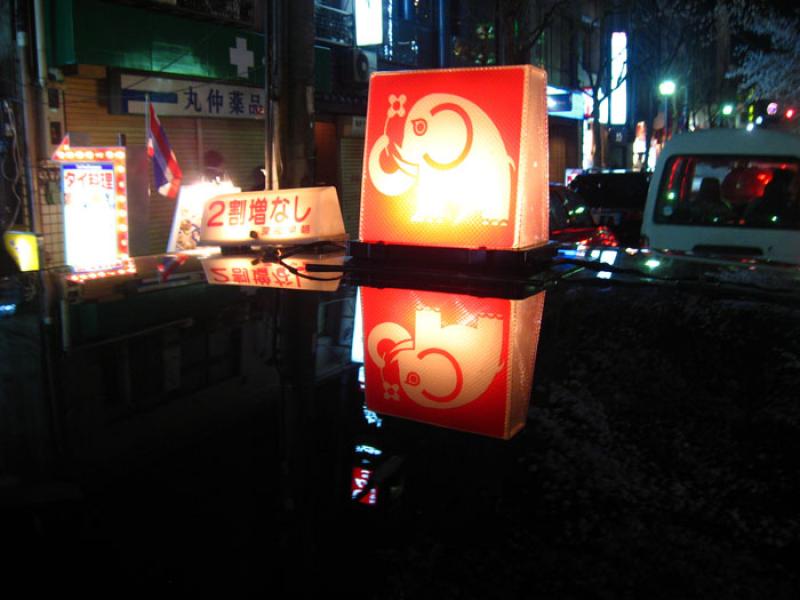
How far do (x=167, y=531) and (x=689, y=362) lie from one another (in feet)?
5.99

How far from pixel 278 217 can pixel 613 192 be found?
1292cm

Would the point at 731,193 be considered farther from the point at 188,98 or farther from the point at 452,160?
the point at 188,98

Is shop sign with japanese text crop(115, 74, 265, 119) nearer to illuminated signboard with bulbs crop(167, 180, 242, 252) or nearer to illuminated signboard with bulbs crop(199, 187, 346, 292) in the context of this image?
illuminated signboard with bulbs crop(167, 180, 242, 252)

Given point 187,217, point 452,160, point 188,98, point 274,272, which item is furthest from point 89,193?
point 452,160

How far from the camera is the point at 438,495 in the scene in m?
1.73

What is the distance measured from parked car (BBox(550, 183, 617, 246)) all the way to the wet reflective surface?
8.89 metres

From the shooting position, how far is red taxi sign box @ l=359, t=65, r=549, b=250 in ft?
15.5

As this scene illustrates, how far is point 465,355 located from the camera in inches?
106

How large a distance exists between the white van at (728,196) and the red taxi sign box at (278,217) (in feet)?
16.4

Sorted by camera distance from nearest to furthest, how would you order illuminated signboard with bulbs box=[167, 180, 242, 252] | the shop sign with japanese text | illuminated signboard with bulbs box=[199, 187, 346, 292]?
1. illuminated signboard with bulbs box=[199, 187, 346, 292]
2. illuminated signboard with bulbs box=[167, 180, 242, 252]
3. the shop sign with japanese text

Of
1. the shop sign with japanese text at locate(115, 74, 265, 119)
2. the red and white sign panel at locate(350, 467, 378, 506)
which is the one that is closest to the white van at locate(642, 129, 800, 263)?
the red and white sign panel at locate(350, 467, 378, 506)

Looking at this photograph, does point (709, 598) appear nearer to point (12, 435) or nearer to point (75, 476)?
point (75, 476)

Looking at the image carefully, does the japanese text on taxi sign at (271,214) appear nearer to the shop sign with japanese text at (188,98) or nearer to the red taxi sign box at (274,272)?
the red taxi sign box at (274,272)

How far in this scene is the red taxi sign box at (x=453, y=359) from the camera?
7.34 ft
